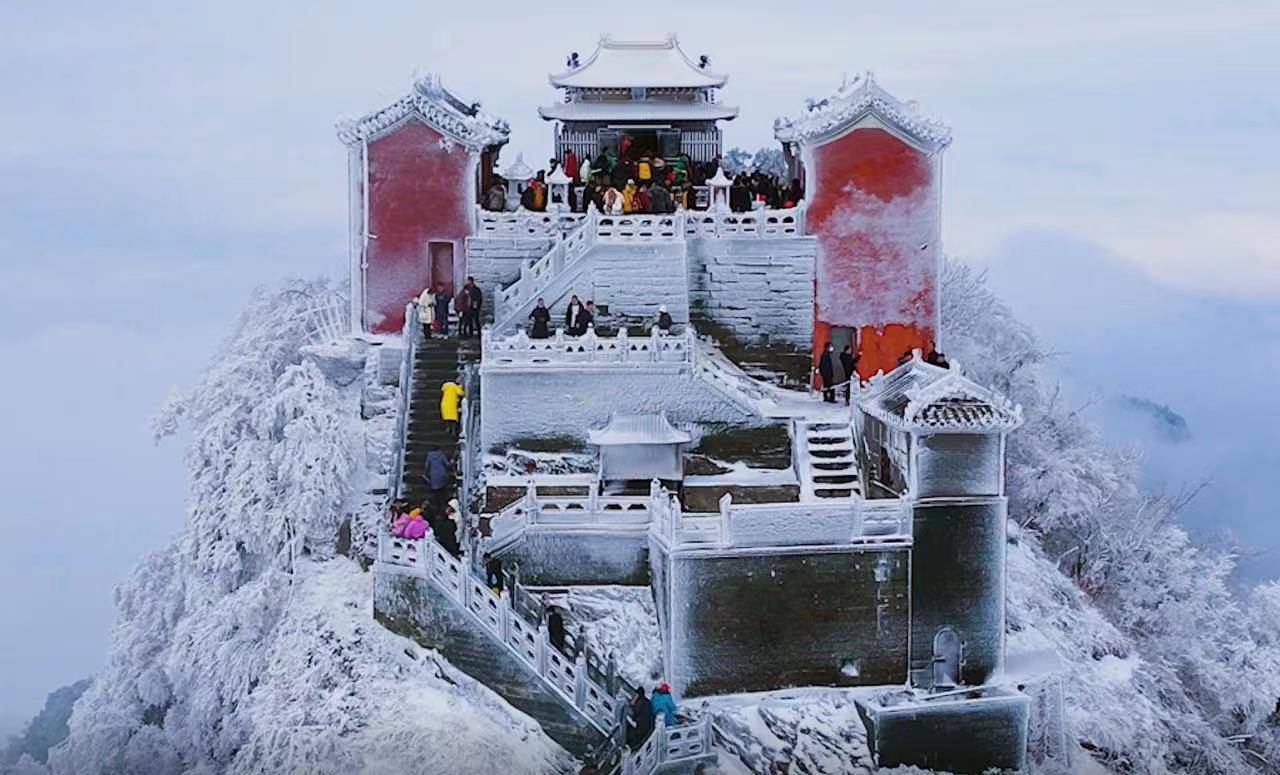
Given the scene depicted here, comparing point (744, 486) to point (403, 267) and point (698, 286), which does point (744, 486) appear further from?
point (403, 267)

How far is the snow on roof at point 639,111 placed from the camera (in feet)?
134

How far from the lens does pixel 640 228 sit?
35.3m

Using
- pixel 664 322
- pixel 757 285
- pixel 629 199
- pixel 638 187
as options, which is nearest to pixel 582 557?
pixel 664 322

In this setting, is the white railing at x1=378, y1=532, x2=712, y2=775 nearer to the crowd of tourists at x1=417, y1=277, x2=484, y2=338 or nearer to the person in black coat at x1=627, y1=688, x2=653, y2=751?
the person in black coat at x1=627, y1=688, x2=653, y2=751

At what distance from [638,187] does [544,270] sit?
376 centimetres

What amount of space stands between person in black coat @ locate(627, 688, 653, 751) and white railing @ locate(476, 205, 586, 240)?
11.0 metres

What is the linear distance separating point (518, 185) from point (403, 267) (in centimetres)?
401

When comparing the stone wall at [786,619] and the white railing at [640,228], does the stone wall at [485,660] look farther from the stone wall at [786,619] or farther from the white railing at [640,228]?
the white railing at [640,228]

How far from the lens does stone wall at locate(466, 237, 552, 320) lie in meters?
36.0

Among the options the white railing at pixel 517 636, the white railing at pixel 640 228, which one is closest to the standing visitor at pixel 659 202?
the white railing at pixel 640 228

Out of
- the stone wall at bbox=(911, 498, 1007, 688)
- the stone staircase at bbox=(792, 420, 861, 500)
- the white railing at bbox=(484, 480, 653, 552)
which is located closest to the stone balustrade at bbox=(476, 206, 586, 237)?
the stone staircase at bbox=(792, 420, 861, 500)

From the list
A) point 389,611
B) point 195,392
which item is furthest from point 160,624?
point 389,611

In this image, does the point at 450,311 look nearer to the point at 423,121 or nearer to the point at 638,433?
the point at 423,121

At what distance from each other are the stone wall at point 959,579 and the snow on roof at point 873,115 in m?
8.75
